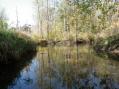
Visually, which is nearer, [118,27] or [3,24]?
[3,24]

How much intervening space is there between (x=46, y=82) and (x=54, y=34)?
28400mm

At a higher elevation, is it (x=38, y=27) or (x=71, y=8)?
(x=71, y=8)

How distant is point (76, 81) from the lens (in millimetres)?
7766

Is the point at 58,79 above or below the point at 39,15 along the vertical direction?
below

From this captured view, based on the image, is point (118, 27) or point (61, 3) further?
point (61, 3)

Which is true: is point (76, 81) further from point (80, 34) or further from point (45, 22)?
point (45, 22)

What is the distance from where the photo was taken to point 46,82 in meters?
7.71

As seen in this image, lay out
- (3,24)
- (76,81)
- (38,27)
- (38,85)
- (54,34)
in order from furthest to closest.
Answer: (38,27) < (54,34) < (3,24) < (76,81) < (38,85)

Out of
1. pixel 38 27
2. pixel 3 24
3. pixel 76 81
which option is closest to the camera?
pixel 76 81

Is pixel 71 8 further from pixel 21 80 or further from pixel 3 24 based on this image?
pixel 21 80

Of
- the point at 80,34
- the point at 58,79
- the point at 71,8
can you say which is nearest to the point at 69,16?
the point at 71,8

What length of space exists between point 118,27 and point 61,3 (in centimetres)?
1603

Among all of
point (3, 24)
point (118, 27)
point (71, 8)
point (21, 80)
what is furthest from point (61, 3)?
point (21, 80)

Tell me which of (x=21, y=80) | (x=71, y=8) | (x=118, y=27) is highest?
(x=71, y=8)
